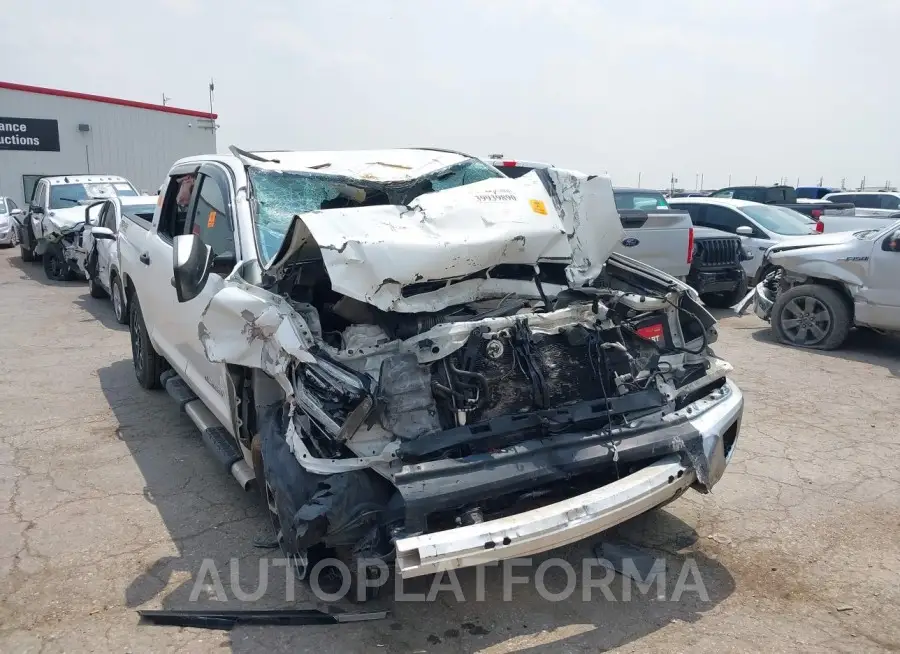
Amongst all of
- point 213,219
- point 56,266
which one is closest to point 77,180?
point 56,266

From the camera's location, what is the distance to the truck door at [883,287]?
7223 mm

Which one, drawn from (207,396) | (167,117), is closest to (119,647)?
(207,396)

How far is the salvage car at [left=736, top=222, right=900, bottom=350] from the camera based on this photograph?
7.32 metres

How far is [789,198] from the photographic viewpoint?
20203 mm

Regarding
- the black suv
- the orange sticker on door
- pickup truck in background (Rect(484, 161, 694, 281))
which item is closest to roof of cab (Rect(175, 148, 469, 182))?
the orange sticker on door

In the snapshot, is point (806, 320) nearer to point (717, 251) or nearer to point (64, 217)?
point (717, 251)

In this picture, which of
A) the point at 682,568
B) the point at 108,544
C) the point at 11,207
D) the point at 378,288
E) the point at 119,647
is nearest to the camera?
the point at 119,647

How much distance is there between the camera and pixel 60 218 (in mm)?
13672

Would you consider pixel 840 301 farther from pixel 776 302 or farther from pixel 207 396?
pixel 207 396

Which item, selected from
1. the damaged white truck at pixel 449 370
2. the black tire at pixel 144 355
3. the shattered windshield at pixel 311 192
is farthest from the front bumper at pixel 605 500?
the black tire at pixel 144 355

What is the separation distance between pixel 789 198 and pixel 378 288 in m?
19.9

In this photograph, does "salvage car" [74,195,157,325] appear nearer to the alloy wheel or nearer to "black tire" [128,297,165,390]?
"black tire" [128,297,165,390]

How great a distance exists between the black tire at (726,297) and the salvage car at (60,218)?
32.6 ft

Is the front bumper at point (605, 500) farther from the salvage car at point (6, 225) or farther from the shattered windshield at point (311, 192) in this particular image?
the salvage car at point (6, 225)
